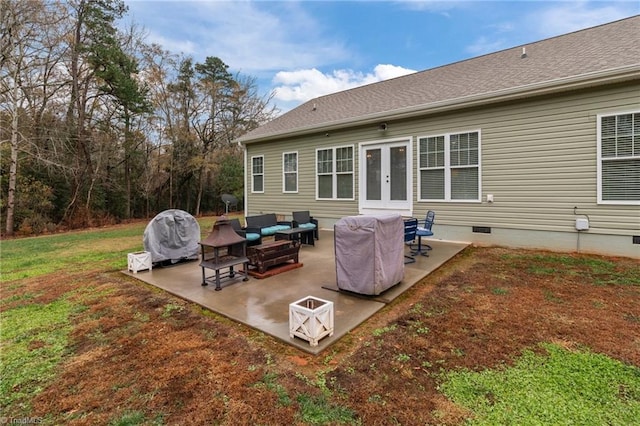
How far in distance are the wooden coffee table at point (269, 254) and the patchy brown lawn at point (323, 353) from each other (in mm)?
1251

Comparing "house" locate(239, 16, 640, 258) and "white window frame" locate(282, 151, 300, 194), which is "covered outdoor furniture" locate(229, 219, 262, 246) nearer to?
"house" locate(239, 16, 640, 258)

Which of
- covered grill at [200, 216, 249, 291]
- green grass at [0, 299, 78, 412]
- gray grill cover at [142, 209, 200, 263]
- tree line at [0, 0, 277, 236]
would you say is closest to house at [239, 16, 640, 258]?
gray grill cover at [142, 209, 200, 263]

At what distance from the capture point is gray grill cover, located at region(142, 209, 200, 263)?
5395 mm

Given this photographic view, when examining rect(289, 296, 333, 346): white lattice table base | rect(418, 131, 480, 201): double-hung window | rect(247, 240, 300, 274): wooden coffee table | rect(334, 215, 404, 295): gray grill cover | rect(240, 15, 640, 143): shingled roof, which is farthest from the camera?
rect(418, 131, 480, 201): double-hung window

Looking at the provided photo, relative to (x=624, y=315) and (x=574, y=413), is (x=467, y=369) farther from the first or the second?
(x=624, y=315)

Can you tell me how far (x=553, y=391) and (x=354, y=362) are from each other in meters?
1.38

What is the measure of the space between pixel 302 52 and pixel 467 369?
13914mm

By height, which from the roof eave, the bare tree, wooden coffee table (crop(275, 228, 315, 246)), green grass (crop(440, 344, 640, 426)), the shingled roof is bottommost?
green grass (crop(440, 344, 640, 426))

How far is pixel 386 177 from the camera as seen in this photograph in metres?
8.01

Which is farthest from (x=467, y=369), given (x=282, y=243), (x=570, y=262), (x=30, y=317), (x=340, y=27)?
(x=340, y=27)

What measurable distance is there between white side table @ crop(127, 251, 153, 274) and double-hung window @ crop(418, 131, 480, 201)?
6123 mm

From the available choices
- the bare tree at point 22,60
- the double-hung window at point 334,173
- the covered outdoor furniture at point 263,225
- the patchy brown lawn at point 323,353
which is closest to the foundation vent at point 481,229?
the patchy brown lawn at point 323,353

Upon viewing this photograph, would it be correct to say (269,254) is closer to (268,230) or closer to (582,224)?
(268,230)

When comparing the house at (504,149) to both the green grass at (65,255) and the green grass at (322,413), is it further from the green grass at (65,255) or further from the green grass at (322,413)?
the green grass at (322,413)
